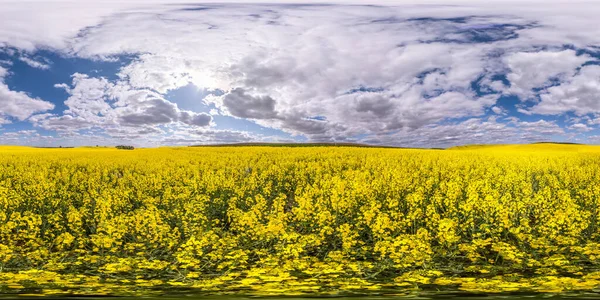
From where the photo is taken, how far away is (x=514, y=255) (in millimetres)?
11438

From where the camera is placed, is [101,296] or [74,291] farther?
[74,291]

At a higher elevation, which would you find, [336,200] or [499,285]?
[336,200]

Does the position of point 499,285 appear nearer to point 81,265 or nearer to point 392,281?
point 392,281

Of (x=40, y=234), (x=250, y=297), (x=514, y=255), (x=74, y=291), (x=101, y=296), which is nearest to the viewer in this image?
(x=250, y=297)

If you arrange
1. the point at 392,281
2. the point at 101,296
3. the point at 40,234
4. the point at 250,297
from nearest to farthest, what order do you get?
the point at 250,297
the point at 101,296
the point at 392,281
the point at 40,234

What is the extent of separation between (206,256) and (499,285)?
23.1ft

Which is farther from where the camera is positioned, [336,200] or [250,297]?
[336,200]

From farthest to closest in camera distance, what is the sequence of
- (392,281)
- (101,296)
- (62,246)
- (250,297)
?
(62,246) < (392,281) < (101,296) < (250,297)

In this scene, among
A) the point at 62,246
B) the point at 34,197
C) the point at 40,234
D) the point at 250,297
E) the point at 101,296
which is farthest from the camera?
the point at 34,197

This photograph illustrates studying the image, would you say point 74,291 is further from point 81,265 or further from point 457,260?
point 457,260

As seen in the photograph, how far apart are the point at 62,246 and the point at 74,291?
5138 mm

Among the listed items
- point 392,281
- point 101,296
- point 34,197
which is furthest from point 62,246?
point 392,281

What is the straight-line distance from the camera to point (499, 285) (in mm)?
8836

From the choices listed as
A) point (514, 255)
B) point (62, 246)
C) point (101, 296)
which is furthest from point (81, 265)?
point (514, 255)
